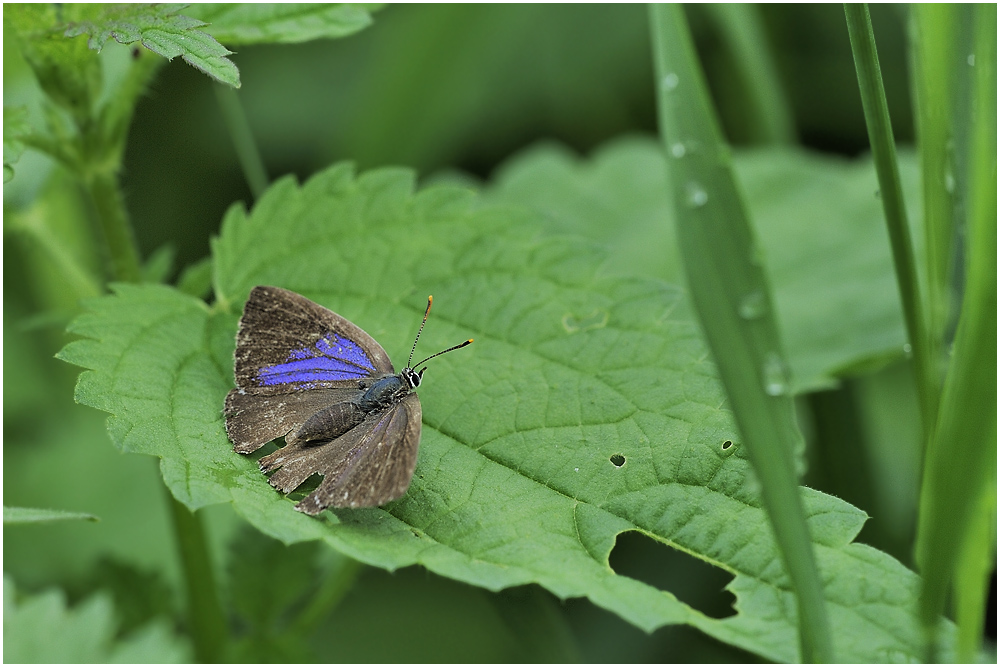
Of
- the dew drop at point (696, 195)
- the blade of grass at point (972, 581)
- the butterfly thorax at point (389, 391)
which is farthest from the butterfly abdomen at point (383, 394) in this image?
the blade of grass at point (972, 581)

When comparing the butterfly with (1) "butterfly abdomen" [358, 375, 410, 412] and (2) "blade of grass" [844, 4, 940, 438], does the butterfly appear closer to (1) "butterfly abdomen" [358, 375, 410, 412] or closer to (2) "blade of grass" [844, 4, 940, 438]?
(1) "butterfly abdomen" [358, 375, 410, 412]

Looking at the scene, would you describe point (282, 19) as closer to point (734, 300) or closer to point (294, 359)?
point (294, 359)

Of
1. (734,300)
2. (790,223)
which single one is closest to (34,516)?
(734,300)

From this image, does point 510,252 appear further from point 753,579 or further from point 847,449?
point 847,449

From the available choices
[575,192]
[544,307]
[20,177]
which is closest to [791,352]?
[575,192]

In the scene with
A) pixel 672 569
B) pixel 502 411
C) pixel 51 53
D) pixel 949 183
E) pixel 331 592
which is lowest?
pixel 672 569

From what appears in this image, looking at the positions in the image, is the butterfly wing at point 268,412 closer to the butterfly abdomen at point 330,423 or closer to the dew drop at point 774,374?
the butterfly abdomen at point 330,423
